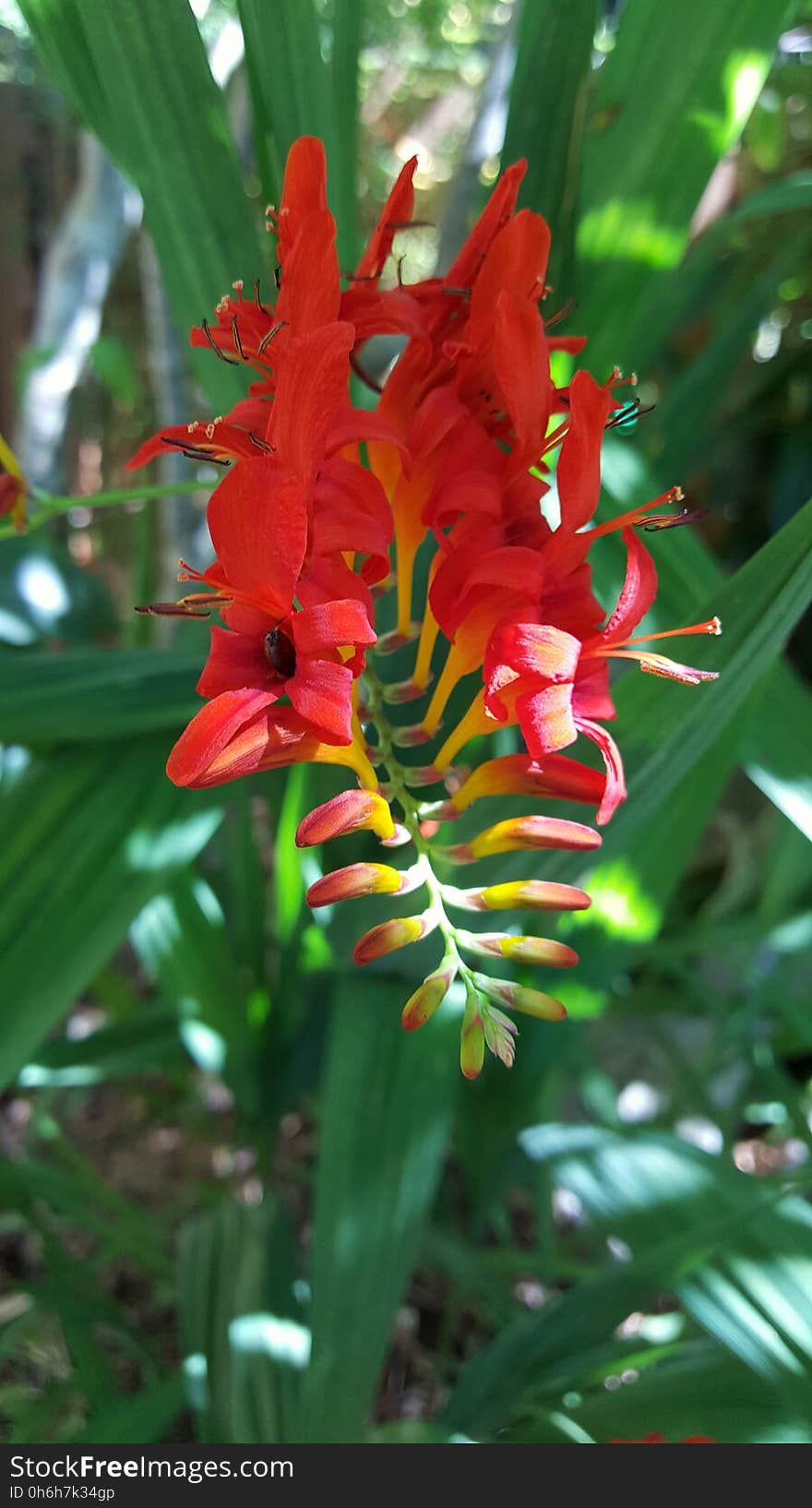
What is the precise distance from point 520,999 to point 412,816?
72 millimetres

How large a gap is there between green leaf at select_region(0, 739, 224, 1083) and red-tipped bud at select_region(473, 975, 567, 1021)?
272mm

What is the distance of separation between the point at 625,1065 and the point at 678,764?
0.93 metres

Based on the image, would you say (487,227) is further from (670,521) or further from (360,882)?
(360,882)

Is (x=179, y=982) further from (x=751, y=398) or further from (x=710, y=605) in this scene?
(x=751, y=398)

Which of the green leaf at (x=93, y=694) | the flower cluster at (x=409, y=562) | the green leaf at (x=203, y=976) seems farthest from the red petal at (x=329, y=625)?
the green leaf at (x=203, y=976)

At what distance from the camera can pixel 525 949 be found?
1.00 feet

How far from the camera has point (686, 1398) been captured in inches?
22.2

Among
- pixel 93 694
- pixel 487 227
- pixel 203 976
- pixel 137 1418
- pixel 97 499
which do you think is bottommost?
pixel 137 1418

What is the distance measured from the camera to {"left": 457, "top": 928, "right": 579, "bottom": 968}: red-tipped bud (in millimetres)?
298

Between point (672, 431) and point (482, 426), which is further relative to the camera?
point (672, 431)

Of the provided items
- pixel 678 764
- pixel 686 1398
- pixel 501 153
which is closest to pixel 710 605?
pixel 678 764

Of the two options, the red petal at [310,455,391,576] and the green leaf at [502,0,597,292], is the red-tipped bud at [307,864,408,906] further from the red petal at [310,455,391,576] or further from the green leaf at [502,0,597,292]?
the green leaf at [502,0,597,292]

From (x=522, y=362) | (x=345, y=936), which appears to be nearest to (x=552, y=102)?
(x=522, y=362)

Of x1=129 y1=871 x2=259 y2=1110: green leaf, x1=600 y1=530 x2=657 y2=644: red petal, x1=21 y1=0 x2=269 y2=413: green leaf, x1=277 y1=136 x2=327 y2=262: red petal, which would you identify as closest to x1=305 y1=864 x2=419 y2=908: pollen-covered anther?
x1=600 y1=530 x2=657 y2=644: red petal
